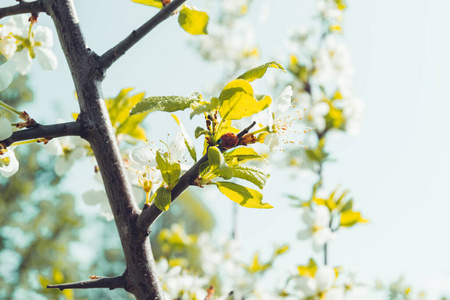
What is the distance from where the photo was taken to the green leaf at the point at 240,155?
0.49m

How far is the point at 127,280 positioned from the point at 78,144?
0.38 meters

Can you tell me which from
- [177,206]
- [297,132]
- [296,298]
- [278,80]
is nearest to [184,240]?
[296,298]

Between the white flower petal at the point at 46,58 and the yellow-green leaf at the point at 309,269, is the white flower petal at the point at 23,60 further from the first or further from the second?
the yellow-green leaf at the point at 309,269

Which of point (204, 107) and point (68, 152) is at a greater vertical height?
point (68, 152)

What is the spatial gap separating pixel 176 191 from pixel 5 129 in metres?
0.22

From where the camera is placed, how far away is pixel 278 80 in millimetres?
2217

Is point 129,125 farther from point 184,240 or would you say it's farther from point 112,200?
point 184,240

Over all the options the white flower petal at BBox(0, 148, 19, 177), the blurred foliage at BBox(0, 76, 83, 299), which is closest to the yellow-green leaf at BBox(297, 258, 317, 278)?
the white flower petal at BBox(0, 148, 19, 177)

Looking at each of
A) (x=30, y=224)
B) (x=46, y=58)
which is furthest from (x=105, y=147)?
(x=30, y=224)

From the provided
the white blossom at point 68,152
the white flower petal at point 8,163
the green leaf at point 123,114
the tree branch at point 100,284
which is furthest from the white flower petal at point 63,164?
the tree branch at point 100,284

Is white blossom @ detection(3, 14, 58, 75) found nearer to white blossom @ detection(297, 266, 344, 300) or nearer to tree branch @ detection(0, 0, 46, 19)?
tree branch @ detection(0, 0, 46, 19)

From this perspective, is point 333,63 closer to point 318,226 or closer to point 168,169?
Answer: point 318,226

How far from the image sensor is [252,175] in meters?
0.47

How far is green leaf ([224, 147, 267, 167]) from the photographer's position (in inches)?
19.1
